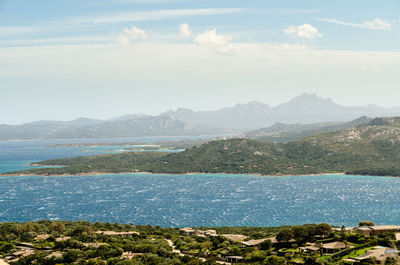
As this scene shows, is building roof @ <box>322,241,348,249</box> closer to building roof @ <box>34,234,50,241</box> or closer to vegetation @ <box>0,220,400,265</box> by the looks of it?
vegetation @ <box>0,220,400,265</box>

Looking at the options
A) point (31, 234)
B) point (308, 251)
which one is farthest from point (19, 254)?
point (308, 251)

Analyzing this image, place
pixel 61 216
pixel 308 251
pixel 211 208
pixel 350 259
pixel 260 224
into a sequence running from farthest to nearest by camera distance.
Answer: pixel 211 208, pixel 61 216, pixel 260 224, pixel 308 251, pixel 350 259

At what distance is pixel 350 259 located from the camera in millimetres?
59875

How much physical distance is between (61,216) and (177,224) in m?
45.5

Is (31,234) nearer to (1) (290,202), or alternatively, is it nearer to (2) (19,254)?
(2) (19,254)

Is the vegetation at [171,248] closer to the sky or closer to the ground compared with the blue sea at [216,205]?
closer to the sky

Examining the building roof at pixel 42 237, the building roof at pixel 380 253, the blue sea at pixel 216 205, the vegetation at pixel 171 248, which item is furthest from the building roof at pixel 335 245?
the blue sea at pixel 216 205

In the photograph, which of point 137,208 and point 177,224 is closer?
point 177,224

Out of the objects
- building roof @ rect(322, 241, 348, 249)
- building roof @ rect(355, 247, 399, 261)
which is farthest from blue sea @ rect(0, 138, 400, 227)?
building roof @ rect(355, 247, 399, 261)

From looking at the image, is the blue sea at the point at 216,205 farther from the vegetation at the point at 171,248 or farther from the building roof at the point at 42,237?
the vegetation at the point at 171,248

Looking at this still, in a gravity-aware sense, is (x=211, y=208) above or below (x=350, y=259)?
below

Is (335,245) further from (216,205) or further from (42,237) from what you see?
(216,205)

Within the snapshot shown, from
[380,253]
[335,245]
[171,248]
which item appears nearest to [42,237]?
[171,248]

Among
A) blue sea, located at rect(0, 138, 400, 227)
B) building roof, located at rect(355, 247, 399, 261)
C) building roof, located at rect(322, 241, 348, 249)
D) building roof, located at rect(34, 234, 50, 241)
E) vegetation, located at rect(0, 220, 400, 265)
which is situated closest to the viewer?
building roof, located at rect(355, 247, 399, 261)
